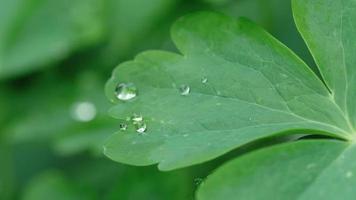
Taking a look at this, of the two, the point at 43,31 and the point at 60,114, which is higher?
the point at 43,31

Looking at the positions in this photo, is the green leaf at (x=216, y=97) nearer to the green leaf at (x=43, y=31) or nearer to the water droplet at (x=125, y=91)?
the water droplet at (x=125, y=91)

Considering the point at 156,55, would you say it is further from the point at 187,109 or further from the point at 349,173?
the point at 349,173

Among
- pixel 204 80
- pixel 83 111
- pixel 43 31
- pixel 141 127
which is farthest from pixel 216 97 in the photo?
pixel 43 31

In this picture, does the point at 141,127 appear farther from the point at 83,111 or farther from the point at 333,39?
the point at 83,111

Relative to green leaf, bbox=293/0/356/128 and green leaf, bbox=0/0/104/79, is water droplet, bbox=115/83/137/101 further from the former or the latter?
green leaf, bbox=0/0/104/79

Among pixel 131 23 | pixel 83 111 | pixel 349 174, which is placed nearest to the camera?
pixel 349 174

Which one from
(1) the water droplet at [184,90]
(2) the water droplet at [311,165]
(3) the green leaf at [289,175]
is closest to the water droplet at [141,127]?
(1) the water droplet at [184,90]
